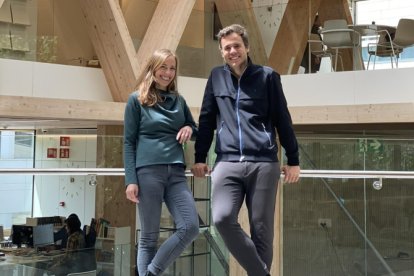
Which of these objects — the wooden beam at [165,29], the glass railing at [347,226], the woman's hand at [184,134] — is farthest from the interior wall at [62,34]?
the woman's hand at [184,134]

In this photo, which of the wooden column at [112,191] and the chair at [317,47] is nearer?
the wooden column at [112,191]

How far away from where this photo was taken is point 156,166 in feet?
9.39

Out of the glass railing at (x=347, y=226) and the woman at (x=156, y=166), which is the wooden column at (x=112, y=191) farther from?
the woman at (x=156, y=166)

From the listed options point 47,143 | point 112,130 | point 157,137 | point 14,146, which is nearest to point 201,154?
point 157,137

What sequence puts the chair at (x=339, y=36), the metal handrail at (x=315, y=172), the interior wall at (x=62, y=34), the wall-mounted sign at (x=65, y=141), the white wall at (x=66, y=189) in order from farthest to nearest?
the wall-mounted sign at (x=65, y=141), the chair at (x=339, y=36), the interior wall at (x=62, y=34), the white wall at (x=66, y=189), the metal handrail at (x=315, y=172)

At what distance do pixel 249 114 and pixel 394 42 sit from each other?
314 inches

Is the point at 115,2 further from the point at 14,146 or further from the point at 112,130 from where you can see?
the point at 112,130

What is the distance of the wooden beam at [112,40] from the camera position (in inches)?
390

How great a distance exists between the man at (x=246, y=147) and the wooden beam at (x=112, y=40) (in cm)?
721

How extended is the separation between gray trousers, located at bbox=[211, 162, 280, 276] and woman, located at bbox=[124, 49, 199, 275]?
0.62 feet

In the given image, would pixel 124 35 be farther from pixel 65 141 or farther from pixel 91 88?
pixel 65 141

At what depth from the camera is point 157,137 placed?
2.90m

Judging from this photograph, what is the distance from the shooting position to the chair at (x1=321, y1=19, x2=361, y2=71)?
34.0 ft

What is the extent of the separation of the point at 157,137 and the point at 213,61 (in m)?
9.15
